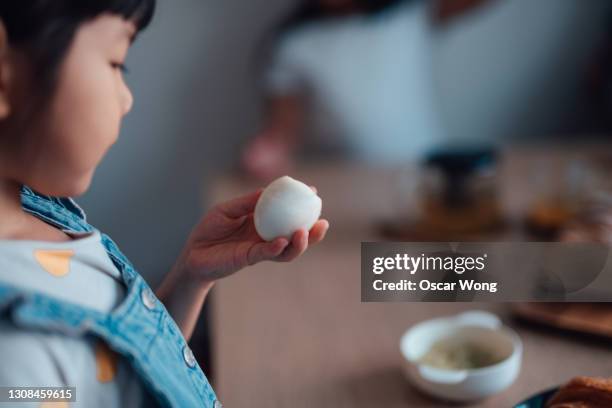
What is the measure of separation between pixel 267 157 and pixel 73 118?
877mm

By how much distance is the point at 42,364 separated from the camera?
0.31 m

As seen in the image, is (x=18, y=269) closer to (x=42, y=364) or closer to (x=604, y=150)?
(x=42, y=364)

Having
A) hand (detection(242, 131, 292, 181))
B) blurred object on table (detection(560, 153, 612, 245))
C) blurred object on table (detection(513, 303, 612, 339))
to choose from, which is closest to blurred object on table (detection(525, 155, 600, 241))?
blurred object on table (detection(560, 153, 612, 245))

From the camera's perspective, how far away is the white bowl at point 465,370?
52 cm

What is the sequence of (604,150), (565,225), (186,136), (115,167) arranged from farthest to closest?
(604,150), (186,136), (565,225), (115,167)

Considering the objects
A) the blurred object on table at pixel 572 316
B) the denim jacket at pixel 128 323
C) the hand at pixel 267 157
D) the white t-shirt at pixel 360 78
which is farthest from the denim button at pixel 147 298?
the white t-shirt at pixel 360 78

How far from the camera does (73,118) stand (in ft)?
1.03

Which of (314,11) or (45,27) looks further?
(314,11)

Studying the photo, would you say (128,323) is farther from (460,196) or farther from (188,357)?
(460,196)

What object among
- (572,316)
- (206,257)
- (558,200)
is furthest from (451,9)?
(206,257)

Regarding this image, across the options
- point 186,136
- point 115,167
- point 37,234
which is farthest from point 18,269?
point 186,136

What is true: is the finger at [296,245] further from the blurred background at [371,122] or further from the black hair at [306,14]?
the black hair at [306,14]

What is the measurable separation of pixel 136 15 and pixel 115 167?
16 centimetres

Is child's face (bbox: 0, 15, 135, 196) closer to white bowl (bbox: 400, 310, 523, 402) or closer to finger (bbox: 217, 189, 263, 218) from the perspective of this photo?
finger (bbox: 217, 189, 263, 218)
